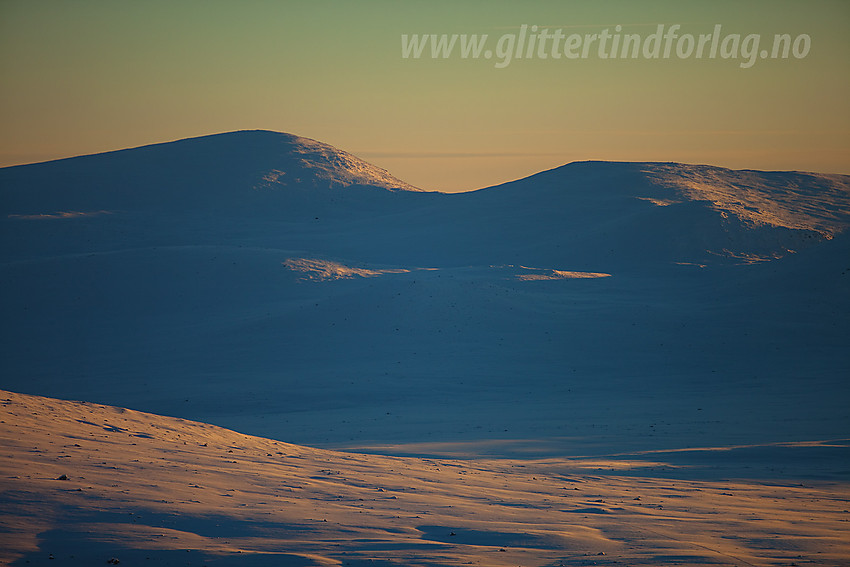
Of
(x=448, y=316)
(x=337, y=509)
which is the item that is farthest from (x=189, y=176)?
(x=337, y=509)

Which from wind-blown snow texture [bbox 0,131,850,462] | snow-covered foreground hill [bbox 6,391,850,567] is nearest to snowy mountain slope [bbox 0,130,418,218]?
wind-blown snow texture [bbox 0,131,850,462]

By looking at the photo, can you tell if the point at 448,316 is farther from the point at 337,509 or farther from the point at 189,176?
the point at 189,176

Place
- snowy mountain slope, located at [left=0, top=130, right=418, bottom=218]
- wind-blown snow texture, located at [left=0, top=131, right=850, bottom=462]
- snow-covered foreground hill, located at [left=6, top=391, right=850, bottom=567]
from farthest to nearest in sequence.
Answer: snowy mountain slope, located at [left=0, top=130, right=418, bottom=218] < wind-blown snow texture, located at [left=0, top=131, right=850, bottom=462] < snow-covered foreground hill, located at [left=6, top=391, right=850, bottom=567]

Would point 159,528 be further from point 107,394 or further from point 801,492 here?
point 107,394

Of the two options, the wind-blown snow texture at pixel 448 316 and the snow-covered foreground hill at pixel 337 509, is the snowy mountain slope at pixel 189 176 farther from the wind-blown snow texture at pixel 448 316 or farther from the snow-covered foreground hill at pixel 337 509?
the snow-covered foreground hill at pixel 337 509

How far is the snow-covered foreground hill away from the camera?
478 inches

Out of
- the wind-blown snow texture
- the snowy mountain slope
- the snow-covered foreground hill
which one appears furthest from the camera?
the snowy mountain slope

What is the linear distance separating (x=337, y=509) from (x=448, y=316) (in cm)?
2830

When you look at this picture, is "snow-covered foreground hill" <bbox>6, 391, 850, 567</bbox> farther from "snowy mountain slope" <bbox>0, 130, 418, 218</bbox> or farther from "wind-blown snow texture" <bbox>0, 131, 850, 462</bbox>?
"snowy mountain slope" <bbox>0, 130, 418, 218</bbox>

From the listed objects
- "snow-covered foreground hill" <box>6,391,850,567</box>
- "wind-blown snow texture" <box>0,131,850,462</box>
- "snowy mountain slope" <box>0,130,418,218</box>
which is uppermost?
"snowy mountain slope" <box>0,130,418,218</box>

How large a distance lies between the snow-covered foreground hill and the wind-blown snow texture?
608cm

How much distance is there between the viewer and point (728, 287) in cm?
4803

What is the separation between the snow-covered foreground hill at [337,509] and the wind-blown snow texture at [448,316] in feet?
20.0

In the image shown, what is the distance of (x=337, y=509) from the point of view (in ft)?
47.9
